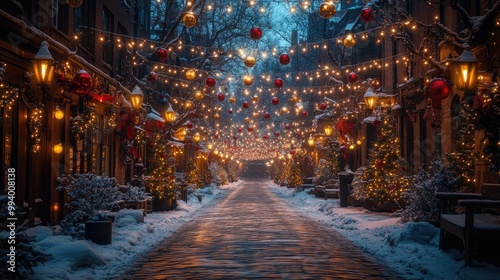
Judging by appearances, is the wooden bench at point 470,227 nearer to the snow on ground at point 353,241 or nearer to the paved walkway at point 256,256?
the snow on ground at point 353,241

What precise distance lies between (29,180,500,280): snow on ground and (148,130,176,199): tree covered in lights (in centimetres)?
540

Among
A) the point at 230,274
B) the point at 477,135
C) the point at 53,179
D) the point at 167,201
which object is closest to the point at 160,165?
the point at 167,201

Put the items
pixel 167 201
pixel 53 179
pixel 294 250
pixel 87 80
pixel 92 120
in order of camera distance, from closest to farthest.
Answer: pixel 294 250 < pixel 87 80 < pixel 53 179 < pixel 92 120 < pixel 167 201

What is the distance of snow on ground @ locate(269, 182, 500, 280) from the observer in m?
10.3

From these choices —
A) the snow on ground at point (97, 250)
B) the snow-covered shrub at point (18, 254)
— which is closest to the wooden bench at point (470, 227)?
the snow on ground at point (97, 250)

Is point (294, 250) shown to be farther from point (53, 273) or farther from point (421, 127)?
point (421, 127)

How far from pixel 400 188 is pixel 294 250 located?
31.7ft

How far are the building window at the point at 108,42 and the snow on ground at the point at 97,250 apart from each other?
8996 mm

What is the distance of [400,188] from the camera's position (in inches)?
874

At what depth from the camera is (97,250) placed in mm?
12758

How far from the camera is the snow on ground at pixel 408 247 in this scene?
10.3 m

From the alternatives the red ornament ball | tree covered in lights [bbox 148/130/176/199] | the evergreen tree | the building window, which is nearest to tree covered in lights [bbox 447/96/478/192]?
the red ornament ball

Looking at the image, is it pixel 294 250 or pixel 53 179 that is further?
pixel 53 179

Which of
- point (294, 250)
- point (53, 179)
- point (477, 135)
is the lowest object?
point (294, 250)
